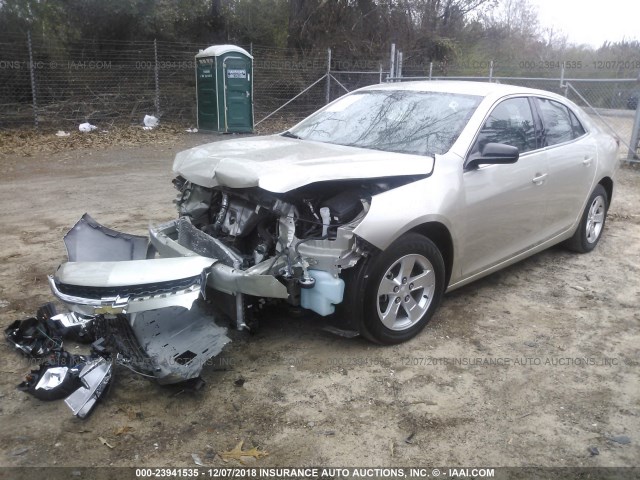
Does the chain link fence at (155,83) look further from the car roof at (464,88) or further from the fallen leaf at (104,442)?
the fallen leaf at (104,442)

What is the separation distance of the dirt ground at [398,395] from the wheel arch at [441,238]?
481mm

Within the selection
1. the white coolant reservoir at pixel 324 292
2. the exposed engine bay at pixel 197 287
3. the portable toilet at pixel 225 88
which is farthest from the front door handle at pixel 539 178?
the portable toilet at pixel 225 88

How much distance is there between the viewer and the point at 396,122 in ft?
14.5

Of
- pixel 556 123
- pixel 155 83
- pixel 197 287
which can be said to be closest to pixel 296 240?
pixel 197 287

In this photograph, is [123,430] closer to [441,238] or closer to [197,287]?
[197,287]

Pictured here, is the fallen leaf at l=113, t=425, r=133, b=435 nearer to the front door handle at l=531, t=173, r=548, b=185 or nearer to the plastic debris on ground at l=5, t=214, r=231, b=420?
the plastic debris on ground at l=5, t=214, r=231, b=420

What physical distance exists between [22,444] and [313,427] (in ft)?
4.85

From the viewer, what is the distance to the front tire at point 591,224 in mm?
5590

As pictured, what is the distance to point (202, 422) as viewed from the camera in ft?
9.84

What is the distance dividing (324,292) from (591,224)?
3753 mm

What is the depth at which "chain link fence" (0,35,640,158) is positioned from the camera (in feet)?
43.7

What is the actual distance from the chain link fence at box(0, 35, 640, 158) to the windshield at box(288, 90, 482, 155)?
8127 mm

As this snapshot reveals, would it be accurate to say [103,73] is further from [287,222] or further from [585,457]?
[585,457]

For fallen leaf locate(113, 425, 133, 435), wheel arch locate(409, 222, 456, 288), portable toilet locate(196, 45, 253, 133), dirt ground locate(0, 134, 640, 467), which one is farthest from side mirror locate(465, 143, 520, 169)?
portable toilet locate(196, 45, 253, 133)
